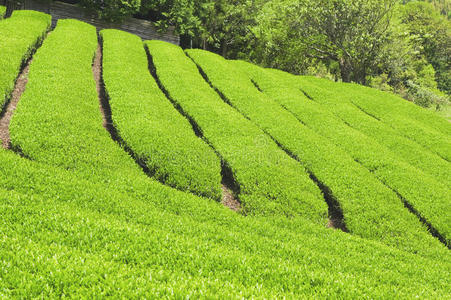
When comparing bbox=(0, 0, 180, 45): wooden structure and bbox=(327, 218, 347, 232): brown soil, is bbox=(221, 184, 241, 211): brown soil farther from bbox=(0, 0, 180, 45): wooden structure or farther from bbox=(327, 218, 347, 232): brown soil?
bbox=(0, 0, 180, 45): wooden structure

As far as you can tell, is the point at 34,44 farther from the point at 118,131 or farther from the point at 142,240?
the point at 142,240

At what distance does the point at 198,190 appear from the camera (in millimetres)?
12062

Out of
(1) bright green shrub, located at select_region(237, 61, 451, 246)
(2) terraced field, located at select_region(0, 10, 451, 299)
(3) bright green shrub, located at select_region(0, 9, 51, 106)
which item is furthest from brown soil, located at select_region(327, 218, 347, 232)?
(3) bright green shrub, located at select_region(0, 9, 51, 106)

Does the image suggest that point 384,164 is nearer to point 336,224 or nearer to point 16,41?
point 336,224

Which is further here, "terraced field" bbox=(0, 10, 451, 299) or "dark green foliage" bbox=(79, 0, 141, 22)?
"dark green foliage" bbox=(79, 0, 141, 22)

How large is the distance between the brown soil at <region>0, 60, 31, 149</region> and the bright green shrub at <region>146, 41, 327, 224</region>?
344 inches

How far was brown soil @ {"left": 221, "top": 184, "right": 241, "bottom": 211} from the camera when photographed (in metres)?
12.3

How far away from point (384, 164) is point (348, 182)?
3798mm

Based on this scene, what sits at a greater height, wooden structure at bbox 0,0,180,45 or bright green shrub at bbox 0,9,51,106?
wooden structure at bbox 0,0,180,45

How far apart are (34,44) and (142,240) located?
2146cm

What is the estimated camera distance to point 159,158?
497 inches

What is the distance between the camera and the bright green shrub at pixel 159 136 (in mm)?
12312

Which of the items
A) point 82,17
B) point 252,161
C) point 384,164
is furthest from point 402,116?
point 82,17

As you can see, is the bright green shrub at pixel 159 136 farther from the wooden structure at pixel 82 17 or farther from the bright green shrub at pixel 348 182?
the wooden structure at pixel 82 17
